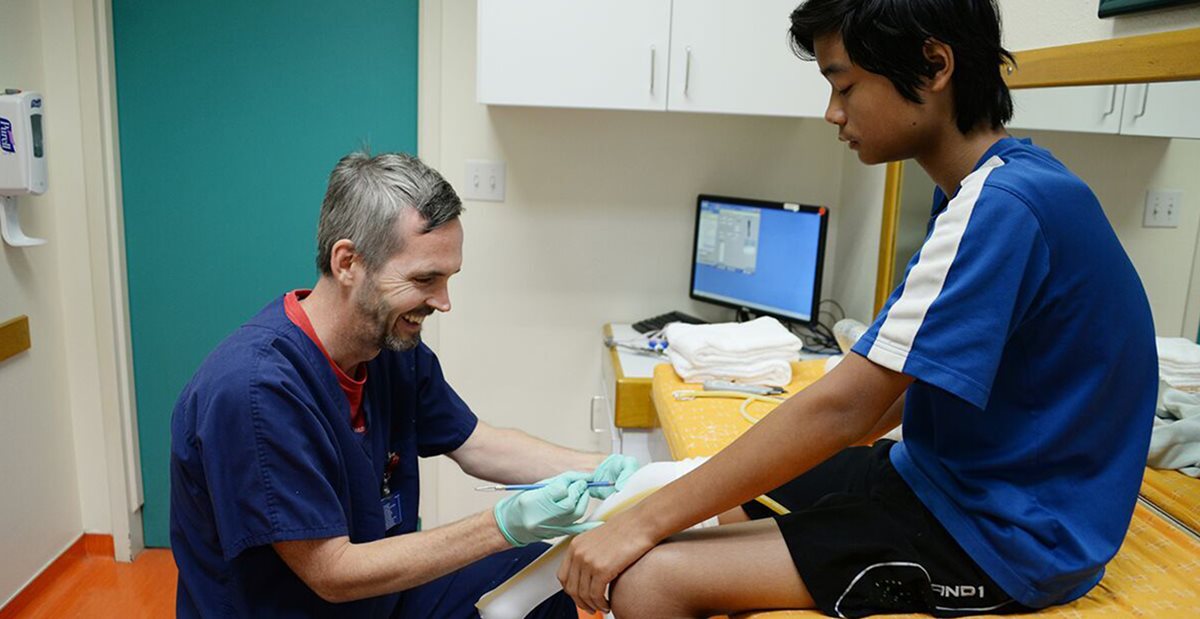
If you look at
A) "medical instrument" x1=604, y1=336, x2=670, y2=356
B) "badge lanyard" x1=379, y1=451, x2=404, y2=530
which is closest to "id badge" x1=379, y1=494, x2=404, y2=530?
"badge lanyard" x1=379, y1=451, x2=404, y2=530

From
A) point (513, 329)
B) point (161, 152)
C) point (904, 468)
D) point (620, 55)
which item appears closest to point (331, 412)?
point (904, 468)

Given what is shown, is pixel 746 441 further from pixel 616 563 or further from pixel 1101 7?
pixel 1101 7

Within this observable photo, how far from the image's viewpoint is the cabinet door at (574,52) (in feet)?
7.40

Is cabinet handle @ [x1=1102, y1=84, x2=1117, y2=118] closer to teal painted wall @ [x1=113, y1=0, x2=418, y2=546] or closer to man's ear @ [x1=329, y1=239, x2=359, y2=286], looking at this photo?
man's ear @ [x1=329, y1=239, x2=359, y2=286]

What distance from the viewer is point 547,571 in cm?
133

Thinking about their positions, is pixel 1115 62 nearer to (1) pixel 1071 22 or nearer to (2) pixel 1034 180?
(1) pixel 1071 22

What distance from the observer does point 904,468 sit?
123 centimetres

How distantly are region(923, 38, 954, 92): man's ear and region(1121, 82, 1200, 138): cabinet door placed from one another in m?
0.56

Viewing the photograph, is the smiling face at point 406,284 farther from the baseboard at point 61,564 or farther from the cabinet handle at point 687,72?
the baseboard at point 61,564

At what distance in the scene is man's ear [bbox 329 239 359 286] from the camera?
133 centimetres

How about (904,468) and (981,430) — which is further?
(904,468)

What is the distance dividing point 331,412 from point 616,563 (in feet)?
1.53

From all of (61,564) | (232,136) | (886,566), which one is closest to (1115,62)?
(886,566)

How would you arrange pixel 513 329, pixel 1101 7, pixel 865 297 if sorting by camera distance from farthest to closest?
pixel 513 329
pixel 865 297
pixel 1101 7
